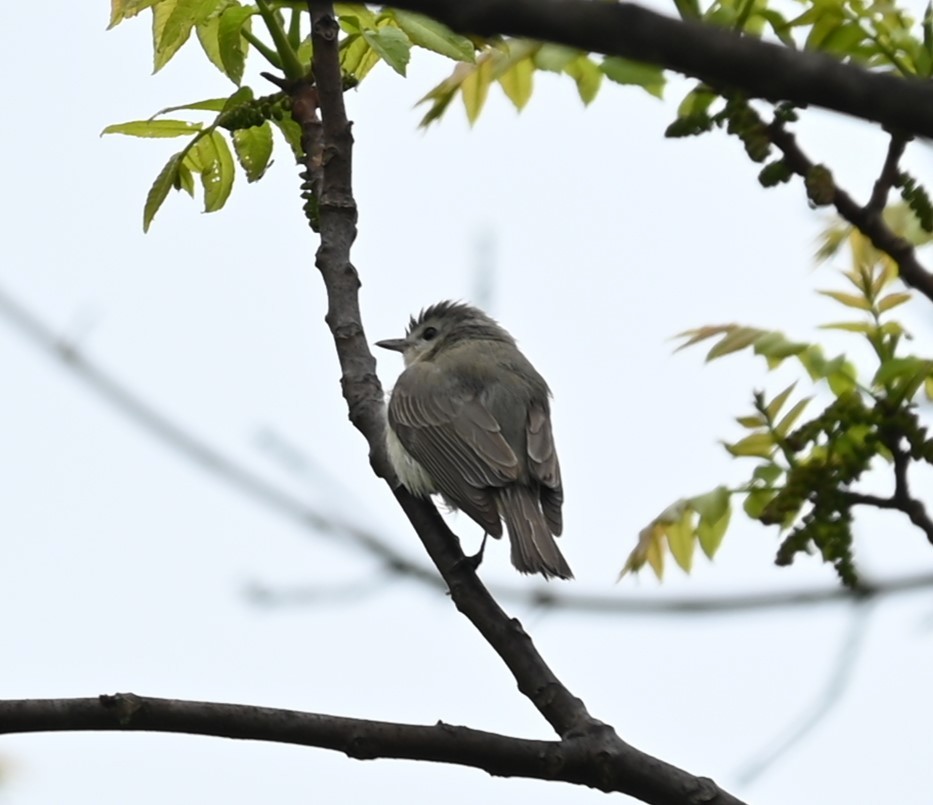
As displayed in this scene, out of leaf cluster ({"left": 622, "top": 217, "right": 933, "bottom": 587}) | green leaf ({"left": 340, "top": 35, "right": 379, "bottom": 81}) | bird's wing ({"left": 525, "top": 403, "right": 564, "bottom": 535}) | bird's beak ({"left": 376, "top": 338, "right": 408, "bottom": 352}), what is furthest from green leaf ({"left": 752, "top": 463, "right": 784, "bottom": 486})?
bird's beak ({"left": 376, "top": 338, "right": 408, "bottom": 352})

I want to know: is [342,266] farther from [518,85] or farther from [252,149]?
[518,85]

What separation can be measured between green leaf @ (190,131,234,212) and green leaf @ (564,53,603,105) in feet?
3.71

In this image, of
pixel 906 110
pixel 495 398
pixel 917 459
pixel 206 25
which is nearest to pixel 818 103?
pixel 906 110

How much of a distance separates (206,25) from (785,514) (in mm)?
2426

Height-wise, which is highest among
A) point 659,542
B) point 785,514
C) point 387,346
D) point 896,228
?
point 387,346

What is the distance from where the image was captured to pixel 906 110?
54.4 inches

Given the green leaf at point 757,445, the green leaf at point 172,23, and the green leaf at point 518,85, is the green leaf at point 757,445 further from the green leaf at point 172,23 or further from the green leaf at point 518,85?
the green leaf at point 172,23

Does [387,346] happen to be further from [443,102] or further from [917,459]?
[917,459]

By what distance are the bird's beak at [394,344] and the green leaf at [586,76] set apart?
3.79 meters

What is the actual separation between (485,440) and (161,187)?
2454mm

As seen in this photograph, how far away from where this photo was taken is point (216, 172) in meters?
4.61

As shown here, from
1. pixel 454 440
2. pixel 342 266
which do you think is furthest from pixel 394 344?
pixel 342 266

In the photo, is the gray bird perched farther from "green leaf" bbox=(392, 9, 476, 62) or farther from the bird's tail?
"green leaf" bbox=(392, 9, 476, 62)

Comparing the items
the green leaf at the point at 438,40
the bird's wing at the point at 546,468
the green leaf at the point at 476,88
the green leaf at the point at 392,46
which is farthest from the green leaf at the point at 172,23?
the bird's wing at the point at 546,468
